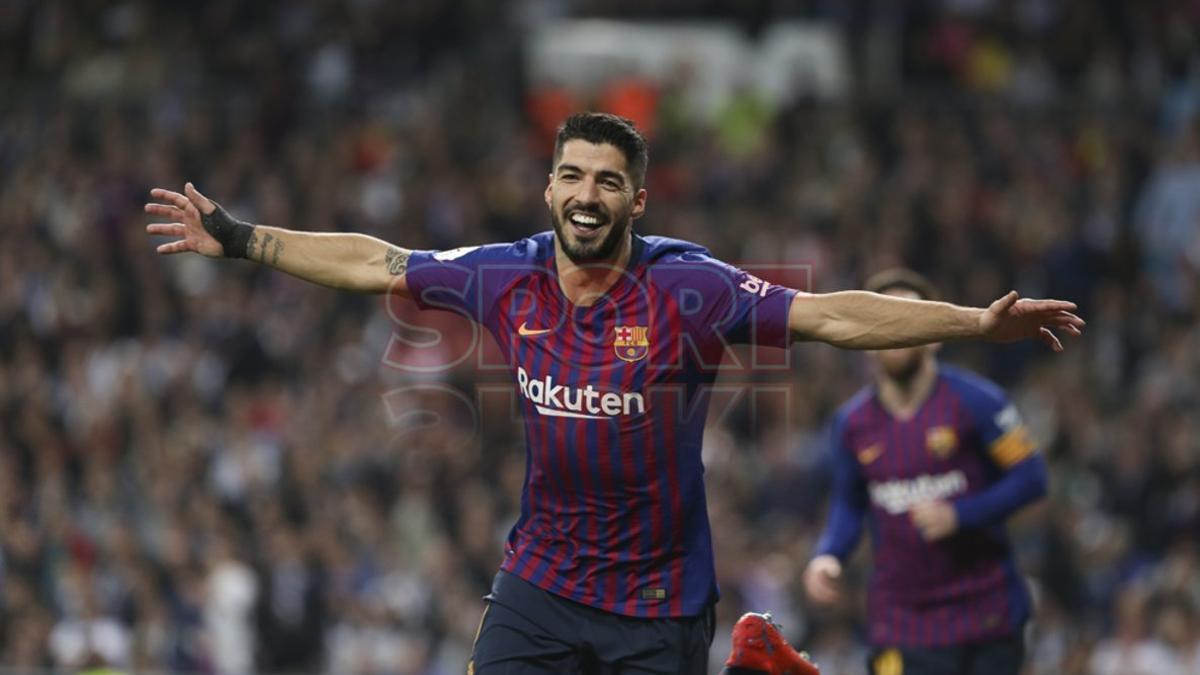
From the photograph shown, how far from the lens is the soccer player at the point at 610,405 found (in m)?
5.92

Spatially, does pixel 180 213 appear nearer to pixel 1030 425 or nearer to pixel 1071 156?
pixel 1030 425

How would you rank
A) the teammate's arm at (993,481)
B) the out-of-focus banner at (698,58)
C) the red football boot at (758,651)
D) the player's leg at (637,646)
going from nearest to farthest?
1. the player's leg at (637,646)
2. the red football boot at (758,651)
3. the teammate's arm at (993,481)
4. the out-of-focus banner at (698,58)

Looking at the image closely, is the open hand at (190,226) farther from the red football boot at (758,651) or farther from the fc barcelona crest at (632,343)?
the red football boot at (758,651)

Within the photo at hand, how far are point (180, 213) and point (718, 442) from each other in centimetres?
774

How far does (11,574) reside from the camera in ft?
43.7

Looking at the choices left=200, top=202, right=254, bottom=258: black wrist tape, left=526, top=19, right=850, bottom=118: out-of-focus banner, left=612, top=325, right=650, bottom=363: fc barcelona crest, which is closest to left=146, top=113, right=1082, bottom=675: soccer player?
left=612, top=325, right=650, bottom=363: fc barcelona crest

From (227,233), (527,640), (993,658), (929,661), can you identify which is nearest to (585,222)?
(227,233)

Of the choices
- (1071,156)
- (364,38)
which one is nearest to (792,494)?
(1071,156)

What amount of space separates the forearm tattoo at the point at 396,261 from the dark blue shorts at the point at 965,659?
2.94 m

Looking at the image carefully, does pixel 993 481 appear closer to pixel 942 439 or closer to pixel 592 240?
pixel 942 439

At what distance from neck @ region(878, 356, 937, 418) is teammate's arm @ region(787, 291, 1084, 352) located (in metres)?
2.38

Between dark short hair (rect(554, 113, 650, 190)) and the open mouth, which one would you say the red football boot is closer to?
the open mouth

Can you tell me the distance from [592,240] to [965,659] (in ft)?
9.65

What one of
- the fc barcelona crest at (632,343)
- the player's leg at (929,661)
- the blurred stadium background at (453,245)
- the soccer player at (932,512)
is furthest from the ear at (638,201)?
the blurred stadium background at (453,245)
